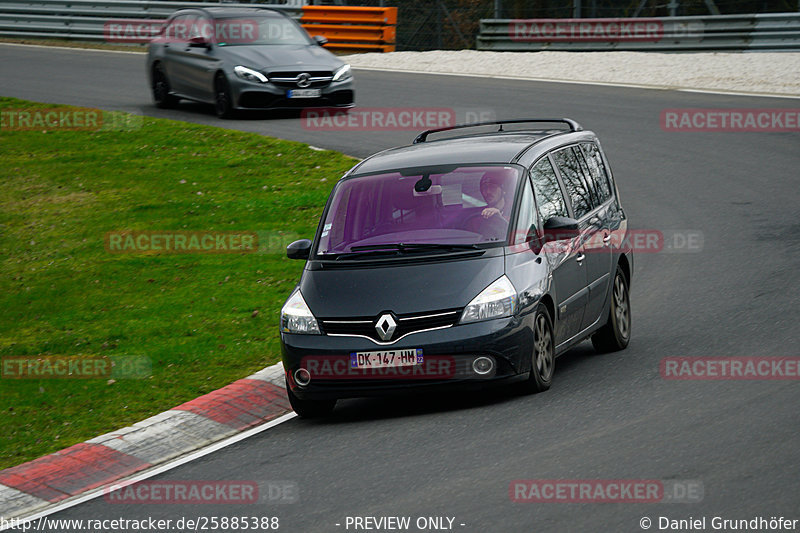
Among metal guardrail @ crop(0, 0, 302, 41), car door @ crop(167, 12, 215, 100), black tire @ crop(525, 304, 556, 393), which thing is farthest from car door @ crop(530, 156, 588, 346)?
metal guardrail @ crop(0, 0, 302, 41)

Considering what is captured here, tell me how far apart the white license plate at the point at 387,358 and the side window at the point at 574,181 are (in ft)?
7.44

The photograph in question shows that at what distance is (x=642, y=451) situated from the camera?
700 centimetres

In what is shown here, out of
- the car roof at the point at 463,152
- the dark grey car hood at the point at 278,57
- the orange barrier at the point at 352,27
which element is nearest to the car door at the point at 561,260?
the car roof at the point at 463,152

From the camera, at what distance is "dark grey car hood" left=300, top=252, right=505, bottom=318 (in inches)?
325

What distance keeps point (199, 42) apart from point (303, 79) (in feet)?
7.34

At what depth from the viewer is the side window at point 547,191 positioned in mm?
9281

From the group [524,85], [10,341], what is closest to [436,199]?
[10,341]

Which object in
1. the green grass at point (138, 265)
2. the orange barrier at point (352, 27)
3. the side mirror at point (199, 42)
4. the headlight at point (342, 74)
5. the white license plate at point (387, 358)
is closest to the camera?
the white license plate at point (387, 358)

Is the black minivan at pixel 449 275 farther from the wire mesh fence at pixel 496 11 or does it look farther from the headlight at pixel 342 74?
the wire mesh fence at pixel 496 11

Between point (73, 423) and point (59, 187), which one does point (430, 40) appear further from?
point (73, 423)

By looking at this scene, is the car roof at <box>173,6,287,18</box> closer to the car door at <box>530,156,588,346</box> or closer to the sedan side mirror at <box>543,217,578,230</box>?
the car door at <box>530,156,588,346</box>

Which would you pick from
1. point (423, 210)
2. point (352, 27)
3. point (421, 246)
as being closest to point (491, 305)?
point (421, 246)

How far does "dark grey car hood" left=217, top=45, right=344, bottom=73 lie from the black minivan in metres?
11.2

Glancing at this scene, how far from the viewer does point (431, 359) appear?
26.8ft
